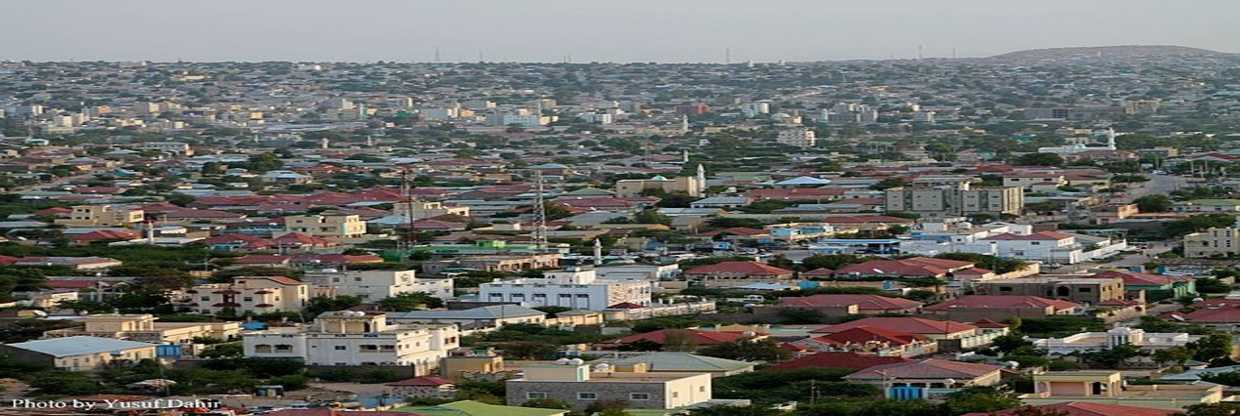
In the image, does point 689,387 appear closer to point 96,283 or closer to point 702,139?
point 96,283

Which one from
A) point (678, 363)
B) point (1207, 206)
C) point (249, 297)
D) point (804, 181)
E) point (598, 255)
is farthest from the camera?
point (804, 181)

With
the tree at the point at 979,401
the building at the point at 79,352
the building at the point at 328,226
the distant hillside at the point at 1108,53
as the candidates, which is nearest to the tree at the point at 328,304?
the building at the point at 79,352

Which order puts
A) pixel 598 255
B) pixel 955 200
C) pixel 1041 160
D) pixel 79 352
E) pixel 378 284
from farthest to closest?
pixel 1041 160, pixel 955 200, pixel 598 255, pixel 378 284, pixel 79 352

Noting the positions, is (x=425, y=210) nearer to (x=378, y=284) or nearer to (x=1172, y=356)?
(x=378, y=284)

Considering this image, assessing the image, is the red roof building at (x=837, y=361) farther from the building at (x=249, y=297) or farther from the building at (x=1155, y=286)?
the building at (x=249, y=297)

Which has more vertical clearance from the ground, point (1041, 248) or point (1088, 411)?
point (1088, 411)

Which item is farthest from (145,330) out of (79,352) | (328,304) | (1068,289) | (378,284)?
(1068,289)

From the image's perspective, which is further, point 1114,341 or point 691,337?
point 691,337
